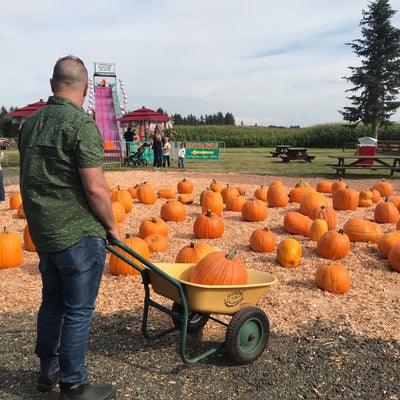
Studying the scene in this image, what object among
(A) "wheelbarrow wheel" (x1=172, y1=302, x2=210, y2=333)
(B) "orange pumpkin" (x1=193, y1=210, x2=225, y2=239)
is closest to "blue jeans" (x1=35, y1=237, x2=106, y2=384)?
(A) "wheelbarrow wheel" (x1=172, y1=302, x2=210, y2=333)

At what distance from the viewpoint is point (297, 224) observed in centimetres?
625

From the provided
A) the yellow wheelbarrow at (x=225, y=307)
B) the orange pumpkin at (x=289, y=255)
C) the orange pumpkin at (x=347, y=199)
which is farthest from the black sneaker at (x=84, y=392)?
the orange pumpkin at (x=347, y=199)

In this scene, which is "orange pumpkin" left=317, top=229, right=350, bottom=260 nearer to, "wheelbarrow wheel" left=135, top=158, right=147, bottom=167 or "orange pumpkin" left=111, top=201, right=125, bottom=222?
"orange pumpkin" left=111, top=201, right=125, bottom=222

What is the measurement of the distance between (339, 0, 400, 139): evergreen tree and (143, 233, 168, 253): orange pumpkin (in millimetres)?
43784

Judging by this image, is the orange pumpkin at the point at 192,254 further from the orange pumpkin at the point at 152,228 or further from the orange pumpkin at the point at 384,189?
the orange pumpkin at the point at 384,189

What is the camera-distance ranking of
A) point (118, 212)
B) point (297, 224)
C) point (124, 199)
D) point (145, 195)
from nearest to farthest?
point (297, 224) → point (118, 212) → point (124, 199) → point (145, 195)

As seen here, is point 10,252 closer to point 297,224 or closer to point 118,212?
point 118,212

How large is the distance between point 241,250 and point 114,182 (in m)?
7.36

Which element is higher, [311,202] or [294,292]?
[311,202]

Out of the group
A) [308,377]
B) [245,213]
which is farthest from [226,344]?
[245,213]

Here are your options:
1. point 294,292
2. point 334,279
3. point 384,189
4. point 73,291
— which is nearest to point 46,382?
point 73,291

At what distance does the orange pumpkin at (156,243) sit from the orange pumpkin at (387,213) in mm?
3746

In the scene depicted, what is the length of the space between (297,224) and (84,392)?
4376 millimetres

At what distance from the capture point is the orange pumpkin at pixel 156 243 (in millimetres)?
5488
